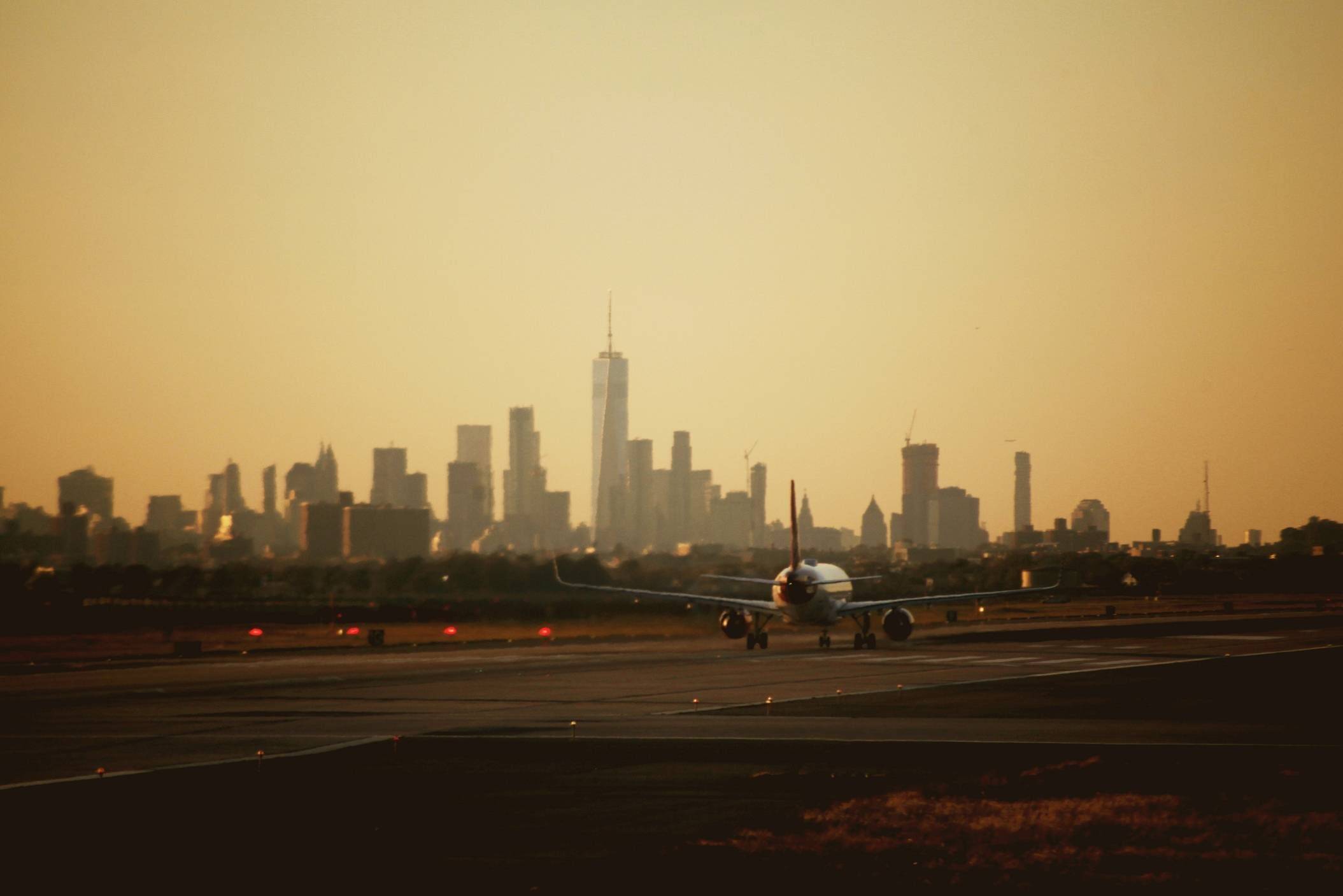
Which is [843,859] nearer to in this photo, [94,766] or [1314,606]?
[94,766]

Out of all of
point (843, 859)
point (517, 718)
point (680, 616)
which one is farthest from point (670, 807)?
point (680, 616)

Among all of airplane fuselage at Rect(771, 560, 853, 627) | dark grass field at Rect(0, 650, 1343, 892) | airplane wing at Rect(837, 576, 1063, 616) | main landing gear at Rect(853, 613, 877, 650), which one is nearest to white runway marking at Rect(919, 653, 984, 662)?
main landing gear at Rect(853, 613, 877, 650)

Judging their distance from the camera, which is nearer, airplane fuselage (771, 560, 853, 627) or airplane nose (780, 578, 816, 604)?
airplane nose (780, 578, 816, 604)

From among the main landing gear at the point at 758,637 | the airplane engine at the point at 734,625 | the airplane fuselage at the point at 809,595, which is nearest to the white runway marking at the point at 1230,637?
the airplane fuselage at the point at 809,595

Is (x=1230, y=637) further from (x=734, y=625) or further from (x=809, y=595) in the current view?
(x=734, y=625)

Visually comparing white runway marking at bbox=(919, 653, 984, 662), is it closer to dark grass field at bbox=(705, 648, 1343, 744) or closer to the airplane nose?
dark grass field at bbox=(705, 648, 1343, 744)

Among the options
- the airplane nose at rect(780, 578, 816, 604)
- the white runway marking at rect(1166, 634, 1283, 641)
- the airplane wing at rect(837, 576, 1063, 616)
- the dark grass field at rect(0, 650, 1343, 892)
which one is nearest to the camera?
the dark grass field at rect(0, 650, 1343, 892)

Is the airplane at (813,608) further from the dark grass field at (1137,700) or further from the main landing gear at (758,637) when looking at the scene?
the dark grass field at (1137,700)
